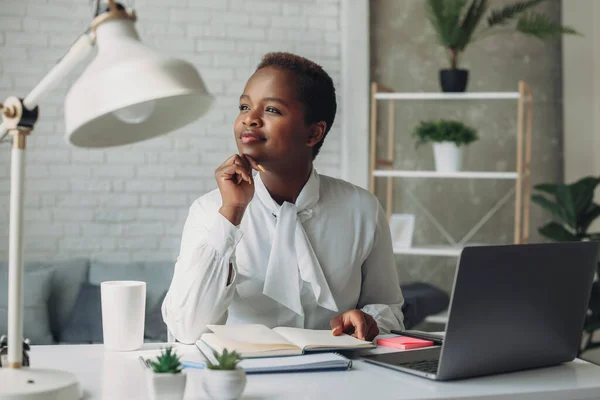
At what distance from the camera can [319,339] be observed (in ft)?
4.61

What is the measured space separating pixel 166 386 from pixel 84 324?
2522mm

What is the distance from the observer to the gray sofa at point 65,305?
3.32 m

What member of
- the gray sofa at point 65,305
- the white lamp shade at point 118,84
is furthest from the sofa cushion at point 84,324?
the white lamp shade at point 118,84

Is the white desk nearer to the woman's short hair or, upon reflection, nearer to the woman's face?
the woman's face

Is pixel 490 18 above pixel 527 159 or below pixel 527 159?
above

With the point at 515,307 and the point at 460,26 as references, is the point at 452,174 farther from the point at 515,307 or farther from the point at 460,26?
the point at 515,307

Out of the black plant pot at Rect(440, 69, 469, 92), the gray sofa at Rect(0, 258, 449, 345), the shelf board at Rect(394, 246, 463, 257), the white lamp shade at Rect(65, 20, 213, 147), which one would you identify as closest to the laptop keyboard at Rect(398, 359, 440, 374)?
the white lamp shade at Rect(65, 20, 213, 147)

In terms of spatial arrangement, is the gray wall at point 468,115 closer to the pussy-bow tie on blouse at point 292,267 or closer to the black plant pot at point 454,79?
the black plant pot at point 454,79

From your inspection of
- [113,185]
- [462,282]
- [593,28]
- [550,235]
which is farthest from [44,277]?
[593,28]

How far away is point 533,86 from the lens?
4219 mm

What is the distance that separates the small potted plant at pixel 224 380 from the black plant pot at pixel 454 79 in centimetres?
293

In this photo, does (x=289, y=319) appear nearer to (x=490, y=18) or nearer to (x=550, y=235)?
(x=550, y=235)

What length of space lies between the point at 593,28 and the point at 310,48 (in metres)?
1.57

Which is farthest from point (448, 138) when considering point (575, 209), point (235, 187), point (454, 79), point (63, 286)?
point (235, 187)
